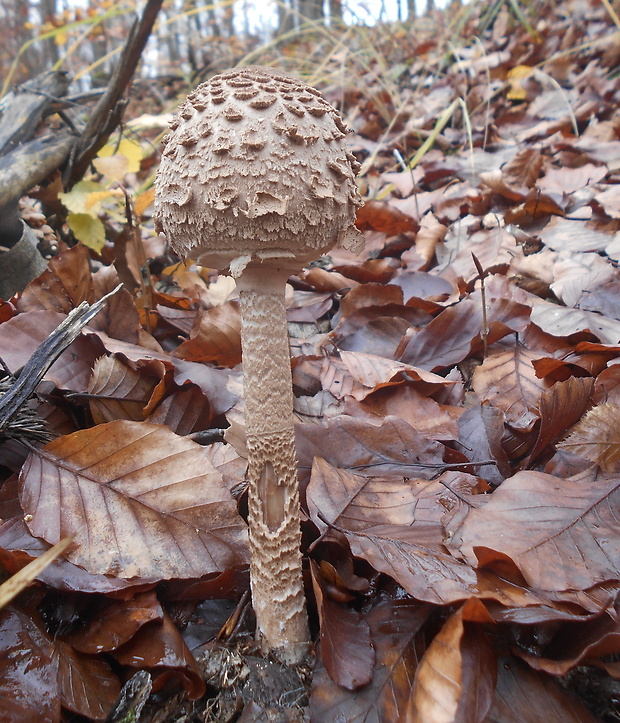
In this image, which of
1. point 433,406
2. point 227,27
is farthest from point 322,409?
point 227,27

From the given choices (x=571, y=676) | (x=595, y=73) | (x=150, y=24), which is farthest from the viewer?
(x=595, y=73)

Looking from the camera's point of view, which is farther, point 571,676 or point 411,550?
point 411,550

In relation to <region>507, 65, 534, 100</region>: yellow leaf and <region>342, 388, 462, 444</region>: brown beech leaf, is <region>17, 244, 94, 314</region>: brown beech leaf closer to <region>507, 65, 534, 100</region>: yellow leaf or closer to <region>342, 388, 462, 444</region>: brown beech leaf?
<region>342, 388, 462, 444</region>: brown beech leaf

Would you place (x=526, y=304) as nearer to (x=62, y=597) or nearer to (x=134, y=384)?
(x=134, y=384)

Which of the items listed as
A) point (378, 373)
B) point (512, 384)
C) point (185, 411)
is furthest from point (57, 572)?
point (512, 384)

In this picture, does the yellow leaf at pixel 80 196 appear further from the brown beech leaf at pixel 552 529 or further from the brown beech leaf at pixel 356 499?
the brown beech leaf at pixel 552 529

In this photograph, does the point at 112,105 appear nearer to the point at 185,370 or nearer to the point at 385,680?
the point at 185,370
